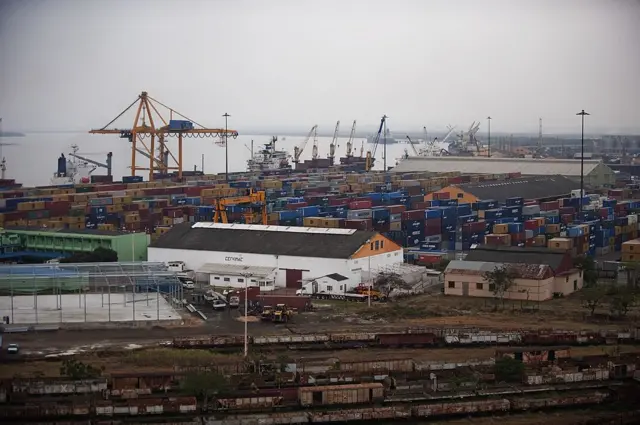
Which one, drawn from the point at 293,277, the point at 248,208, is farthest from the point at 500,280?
the point at 248,208

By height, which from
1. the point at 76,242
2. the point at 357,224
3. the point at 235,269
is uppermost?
the point at 357,224

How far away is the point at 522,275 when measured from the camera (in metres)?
7.89

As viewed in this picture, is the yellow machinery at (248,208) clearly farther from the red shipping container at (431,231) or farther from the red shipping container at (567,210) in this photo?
the red shipping container at (567,210)

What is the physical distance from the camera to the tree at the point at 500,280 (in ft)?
25.3

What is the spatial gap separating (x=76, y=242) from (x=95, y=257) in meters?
0.75

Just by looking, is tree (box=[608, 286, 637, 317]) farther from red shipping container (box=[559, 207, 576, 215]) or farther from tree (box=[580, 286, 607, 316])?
red shipping container (box=[559, 207, 576, 215])

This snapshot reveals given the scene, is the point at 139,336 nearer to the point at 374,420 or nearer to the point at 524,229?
the point at 374,420

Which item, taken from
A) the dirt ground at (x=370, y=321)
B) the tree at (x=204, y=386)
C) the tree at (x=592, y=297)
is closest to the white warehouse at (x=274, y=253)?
the dirt ground at (x=370, y=321)

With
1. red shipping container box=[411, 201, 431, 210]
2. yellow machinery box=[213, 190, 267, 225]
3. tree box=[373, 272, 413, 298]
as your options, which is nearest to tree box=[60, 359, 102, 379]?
tree box=[373, 272, 413, 298]

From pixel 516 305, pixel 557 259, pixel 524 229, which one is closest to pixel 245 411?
pixel 516 305

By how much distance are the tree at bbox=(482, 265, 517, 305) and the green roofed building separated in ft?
10.6

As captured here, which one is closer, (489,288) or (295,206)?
(489,288)

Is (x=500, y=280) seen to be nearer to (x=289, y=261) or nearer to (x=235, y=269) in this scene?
(x=289, y=261)

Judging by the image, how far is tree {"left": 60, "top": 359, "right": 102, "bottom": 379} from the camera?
530 centimetres
